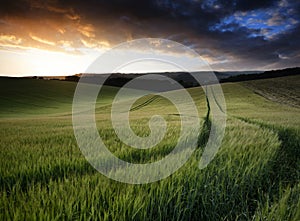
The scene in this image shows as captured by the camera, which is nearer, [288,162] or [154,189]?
[154,189]

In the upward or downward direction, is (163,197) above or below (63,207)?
below

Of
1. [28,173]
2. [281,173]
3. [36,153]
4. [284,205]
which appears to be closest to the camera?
[284,205]

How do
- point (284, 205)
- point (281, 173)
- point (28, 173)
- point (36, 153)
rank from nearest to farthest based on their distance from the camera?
point (284, 205), point (28, 173), point (36, 153), point (281, 173)

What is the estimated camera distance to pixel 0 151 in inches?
153

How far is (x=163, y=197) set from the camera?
236cm

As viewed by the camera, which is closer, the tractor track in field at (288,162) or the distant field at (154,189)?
the distant field at (154,189)

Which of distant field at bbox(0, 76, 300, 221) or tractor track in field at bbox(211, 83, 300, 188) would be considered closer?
distant field at bbox(0, 76, 300, 221)

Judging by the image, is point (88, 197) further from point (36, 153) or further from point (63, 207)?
point (36, 153)

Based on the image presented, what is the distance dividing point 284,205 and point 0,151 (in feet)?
14.4

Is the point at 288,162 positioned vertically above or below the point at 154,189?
below

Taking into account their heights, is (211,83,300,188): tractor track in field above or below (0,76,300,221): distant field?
below

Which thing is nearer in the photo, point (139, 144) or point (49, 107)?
point (139, 144)

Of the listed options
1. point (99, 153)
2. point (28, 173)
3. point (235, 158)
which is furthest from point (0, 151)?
point (235, 158)

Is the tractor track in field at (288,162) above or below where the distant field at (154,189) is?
below
